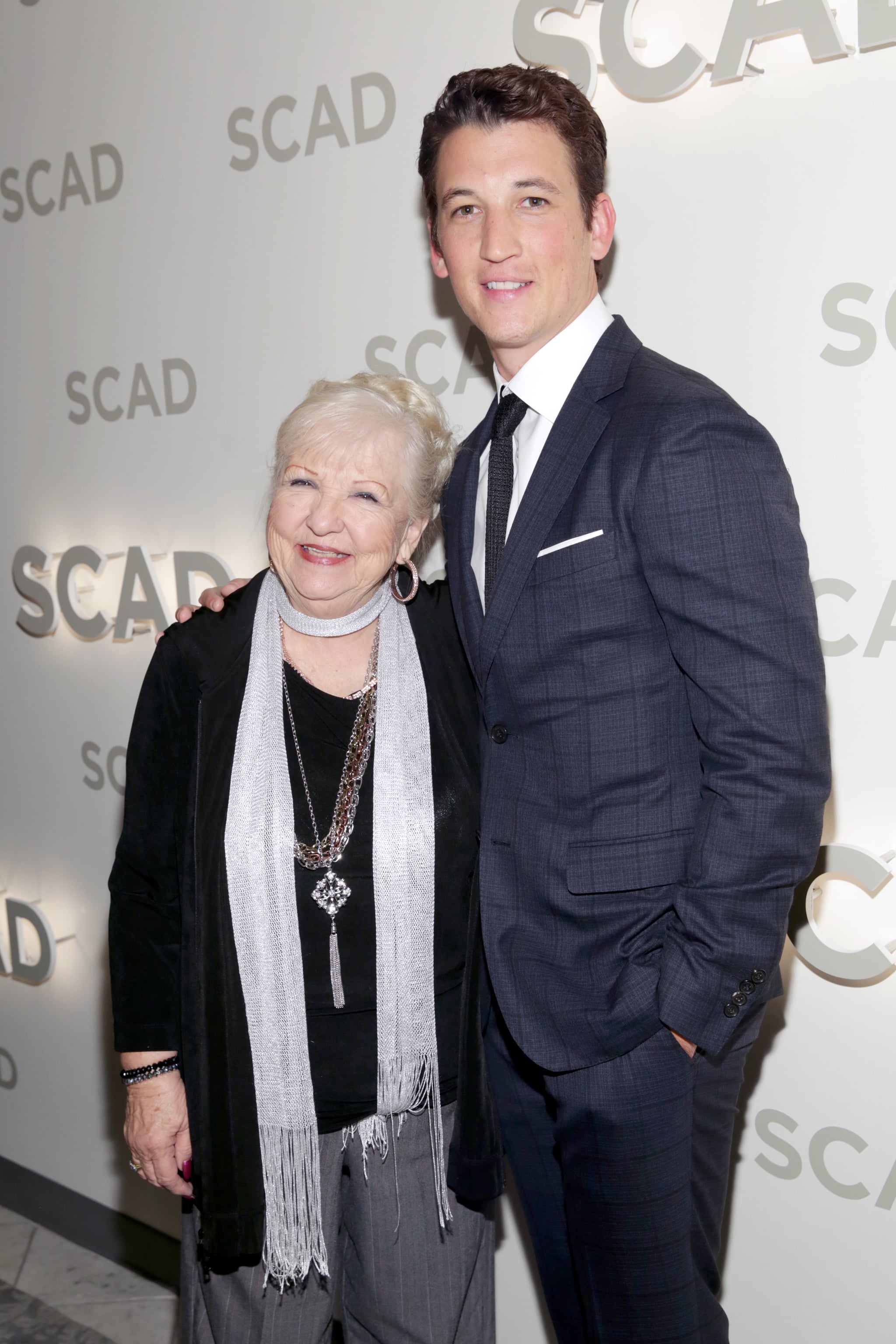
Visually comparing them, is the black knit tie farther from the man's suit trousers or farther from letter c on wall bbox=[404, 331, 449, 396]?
the man's suit trousers

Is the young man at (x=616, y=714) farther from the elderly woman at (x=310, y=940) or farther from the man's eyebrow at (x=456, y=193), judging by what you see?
the elderly woman at (x=310, y=940)

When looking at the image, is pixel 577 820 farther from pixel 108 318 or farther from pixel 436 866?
pixel 108 318

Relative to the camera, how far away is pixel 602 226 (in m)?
1.66

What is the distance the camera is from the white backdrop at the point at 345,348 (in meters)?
1.74

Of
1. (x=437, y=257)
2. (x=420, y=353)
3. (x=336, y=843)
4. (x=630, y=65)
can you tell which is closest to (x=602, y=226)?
(x=437, y=257)

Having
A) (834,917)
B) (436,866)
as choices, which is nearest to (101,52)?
(436,866)

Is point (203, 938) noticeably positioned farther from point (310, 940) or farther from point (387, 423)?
point (387, 423)

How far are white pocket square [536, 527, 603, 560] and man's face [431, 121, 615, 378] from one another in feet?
0.96

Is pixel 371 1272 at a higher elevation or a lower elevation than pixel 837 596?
lower

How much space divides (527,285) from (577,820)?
2.30 ft

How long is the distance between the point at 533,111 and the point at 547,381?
35 centimetres

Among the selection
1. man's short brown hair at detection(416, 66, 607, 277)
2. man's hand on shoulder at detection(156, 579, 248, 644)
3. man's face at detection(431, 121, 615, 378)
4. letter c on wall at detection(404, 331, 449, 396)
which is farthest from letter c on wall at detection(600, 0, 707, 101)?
man's hand on shoulder at detection(156, 579, 248, 644)

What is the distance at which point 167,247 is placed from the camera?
2.48 m

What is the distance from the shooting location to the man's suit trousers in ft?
4.83
